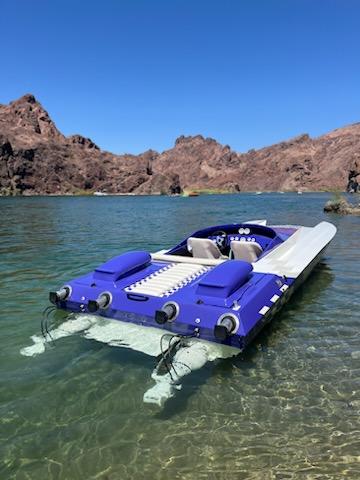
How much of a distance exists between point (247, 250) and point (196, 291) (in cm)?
313

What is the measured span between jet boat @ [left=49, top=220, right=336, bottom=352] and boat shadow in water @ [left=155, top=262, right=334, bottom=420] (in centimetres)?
40

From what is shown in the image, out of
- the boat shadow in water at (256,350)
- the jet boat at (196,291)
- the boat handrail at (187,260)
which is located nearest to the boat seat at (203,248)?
the jet boat at (196,291)

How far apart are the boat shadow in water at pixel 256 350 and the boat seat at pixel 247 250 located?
50.0 inches

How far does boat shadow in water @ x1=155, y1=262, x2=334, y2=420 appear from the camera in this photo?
5098 mm

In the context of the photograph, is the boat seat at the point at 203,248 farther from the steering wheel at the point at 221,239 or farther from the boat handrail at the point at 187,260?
the steering wheel at the point at 221,239

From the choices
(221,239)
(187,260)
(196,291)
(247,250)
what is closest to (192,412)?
(196,291)

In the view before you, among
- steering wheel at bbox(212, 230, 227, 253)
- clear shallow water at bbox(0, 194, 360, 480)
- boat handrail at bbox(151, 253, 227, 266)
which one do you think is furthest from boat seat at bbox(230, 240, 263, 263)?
clear shallow water at bbox(0, 194, 360, 480)

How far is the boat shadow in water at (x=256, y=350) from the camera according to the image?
201 inches

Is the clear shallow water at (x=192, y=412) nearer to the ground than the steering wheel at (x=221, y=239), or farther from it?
nearer to the ground

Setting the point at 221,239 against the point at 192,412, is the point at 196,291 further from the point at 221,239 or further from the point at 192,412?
the point at 221,239

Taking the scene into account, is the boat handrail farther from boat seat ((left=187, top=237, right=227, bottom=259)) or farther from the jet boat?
boat seat ((left=187, top=237, right=227, bottom=259))

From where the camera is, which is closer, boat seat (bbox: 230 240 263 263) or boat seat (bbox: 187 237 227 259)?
boat seat (bbox: 230 240 263 263)

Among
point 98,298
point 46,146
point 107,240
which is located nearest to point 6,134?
point 46,146

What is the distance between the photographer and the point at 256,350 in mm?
6617
